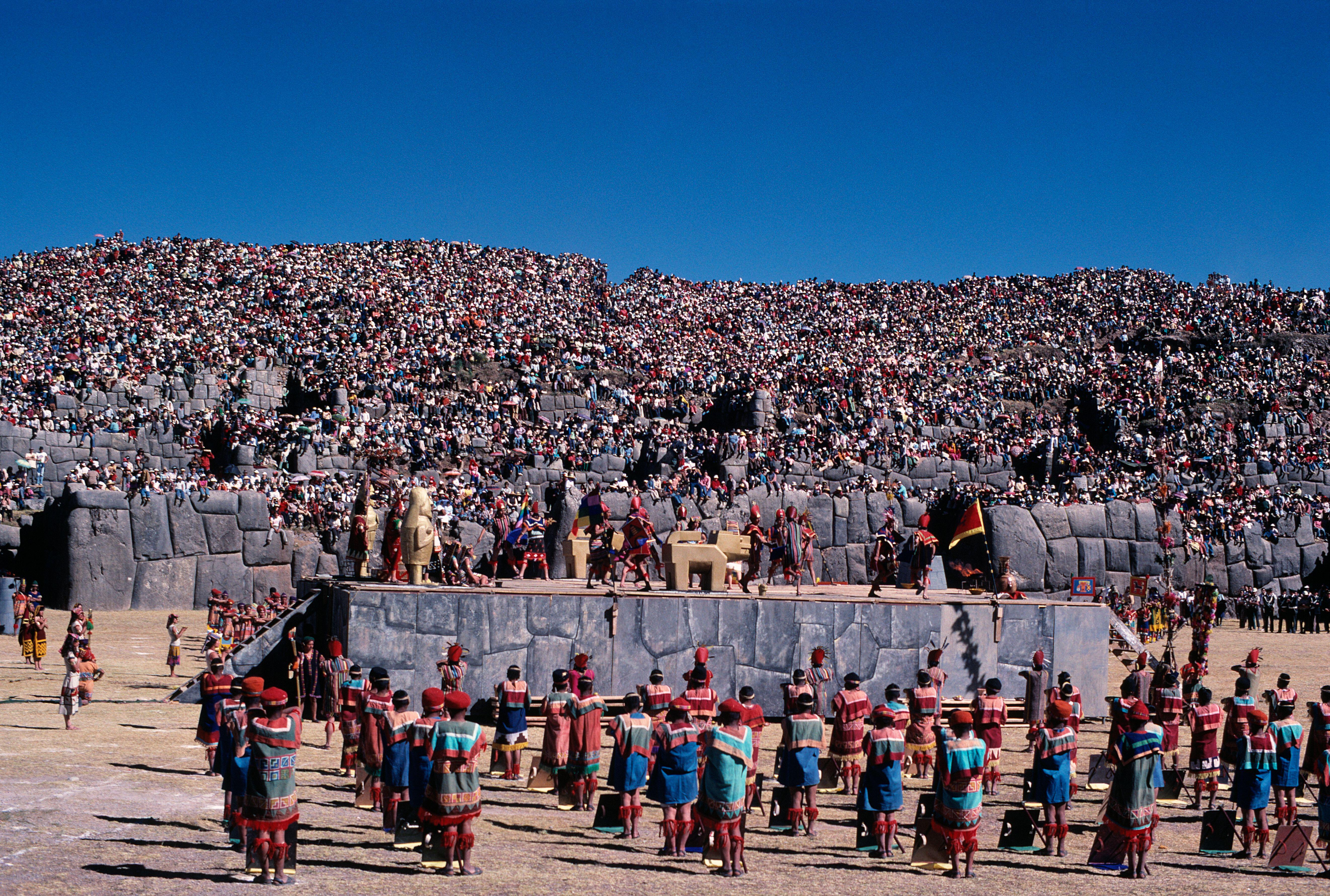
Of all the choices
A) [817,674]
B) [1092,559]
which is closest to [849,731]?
[817,674]

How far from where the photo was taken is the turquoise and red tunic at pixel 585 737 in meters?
12.9

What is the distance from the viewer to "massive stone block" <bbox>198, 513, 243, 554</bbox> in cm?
3359

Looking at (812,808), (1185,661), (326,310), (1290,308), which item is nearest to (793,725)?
(812,808)

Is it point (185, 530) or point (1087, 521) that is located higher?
point (1087, 521)

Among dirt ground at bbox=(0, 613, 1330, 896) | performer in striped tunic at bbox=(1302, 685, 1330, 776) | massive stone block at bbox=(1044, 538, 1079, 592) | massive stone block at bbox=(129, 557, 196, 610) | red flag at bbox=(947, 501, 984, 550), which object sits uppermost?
red flag at bbox=(947, 501, 984, 550)

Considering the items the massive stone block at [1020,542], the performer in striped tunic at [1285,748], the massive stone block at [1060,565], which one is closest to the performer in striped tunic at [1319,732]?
the performer in striped tunic at [1285,748]

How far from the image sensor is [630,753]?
11.6 metres

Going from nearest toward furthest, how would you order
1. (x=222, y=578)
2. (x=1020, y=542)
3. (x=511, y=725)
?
(x=511, y=725) → (x=222, y=578) → (x=1020, y=542)

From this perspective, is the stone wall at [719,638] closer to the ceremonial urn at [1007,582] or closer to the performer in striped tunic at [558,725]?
the ceremonial urn at [1007,582]

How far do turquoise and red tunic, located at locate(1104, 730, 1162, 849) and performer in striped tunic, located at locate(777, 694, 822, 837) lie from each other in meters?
2.72

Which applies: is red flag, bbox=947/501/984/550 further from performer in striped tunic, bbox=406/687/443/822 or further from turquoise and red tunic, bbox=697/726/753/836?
performer in striped tunic, bbox=406/687/443/822

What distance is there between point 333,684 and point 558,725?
487 centimetres

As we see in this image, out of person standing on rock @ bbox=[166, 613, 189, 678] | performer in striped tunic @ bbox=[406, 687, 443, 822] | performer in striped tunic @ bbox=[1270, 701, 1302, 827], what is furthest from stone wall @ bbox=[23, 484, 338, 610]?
performer in striped tunic @ bbox=[1270, 701, 1302, 827]

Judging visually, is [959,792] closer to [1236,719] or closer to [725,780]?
[725,780]
